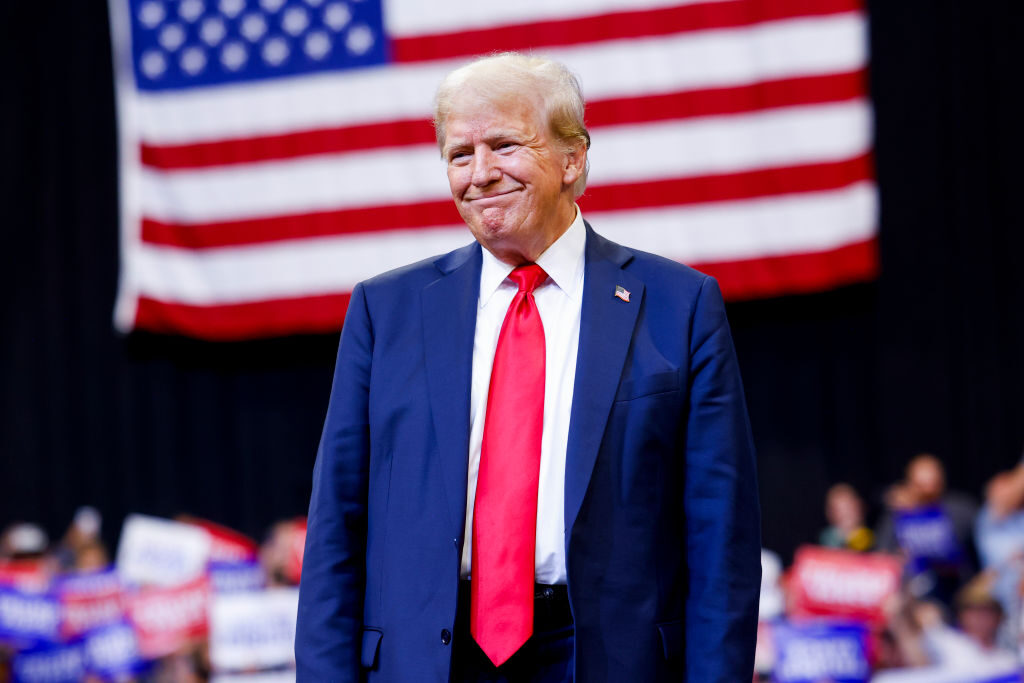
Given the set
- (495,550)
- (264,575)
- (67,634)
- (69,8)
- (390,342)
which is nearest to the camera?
(495,550)

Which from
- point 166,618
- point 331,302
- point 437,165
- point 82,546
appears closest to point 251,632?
point 166,618

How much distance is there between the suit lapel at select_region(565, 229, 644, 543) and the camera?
1331 millimetres

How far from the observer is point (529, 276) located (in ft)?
4.77

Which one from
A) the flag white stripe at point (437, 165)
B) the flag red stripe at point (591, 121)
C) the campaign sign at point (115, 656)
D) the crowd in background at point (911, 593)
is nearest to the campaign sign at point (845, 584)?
the crowd in background at point (911, 593)

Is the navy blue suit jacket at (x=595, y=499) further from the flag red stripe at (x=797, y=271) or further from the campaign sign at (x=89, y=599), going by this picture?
the flag red stripe at (x=797, y=271)

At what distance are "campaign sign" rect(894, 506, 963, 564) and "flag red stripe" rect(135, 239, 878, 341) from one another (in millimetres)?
1266

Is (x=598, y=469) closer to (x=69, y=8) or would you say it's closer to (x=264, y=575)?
(x=264, y=575)

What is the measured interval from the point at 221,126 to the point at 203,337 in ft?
3.66

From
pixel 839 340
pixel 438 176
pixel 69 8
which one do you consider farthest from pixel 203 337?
pixel 839 340

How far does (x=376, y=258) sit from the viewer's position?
6074mm

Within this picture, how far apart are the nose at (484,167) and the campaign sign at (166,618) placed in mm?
3816

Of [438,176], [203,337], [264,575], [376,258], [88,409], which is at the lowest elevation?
[264,575]

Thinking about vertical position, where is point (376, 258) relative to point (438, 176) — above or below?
below

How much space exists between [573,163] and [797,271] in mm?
4690
